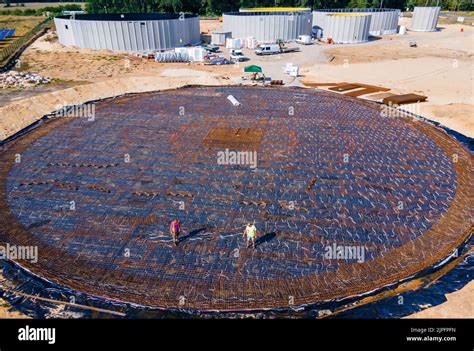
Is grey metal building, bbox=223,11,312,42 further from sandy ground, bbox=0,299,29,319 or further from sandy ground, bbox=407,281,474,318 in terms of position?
sandy ground, bbox=0,299,29,319

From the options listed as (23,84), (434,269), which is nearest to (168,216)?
(434,269)

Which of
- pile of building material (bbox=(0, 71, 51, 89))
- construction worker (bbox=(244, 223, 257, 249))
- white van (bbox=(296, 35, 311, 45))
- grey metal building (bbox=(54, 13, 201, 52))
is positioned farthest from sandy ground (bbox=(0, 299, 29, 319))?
white van (bbox=(296, 35, 311, 45))

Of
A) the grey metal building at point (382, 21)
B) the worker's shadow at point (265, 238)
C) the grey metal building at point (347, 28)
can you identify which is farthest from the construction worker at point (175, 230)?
the grey metal building at point (382, 21)

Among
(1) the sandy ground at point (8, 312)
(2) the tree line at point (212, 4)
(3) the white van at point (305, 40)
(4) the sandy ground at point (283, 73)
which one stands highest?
(2) the tree line at point (212, 4)

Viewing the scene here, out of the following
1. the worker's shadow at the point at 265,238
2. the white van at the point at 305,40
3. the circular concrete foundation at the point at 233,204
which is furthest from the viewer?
the white van at the point at 305,40

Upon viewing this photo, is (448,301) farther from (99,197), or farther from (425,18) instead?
(425,18)

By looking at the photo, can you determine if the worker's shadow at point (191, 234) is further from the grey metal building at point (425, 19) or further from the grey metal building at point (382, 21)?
the grey metal building at point (425, 19)
